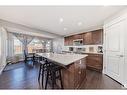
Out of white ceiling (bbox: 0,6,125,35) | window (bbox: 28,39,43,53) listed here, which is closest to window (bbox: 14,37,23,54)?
window (bbox: 28,39,43,53)

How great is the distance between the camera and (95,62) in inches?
162

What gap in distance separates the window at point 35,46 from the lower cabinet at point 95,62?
3.22 metres

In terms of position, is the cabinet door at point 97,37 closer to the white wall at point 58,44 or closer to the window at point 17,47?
the white wall at point 58,44

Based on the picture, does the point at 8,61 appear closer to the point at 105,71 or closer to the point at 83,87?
the point at 83,87

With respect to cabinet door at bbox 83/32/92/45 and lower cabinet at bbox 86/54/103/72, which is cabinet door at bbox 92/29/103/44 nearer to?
cabinet door at bbox 83/32/92/45

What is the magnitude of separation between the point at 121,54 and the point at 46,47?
547cm

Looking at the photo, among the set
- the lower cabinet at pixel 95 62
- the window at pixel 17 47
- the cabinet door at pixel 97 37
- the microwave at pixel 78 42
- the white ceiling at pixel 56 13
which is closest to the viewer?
the white ceiling at pixel 56 13

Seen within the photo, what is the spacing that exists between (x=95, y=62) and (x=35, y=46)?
12.8 feet

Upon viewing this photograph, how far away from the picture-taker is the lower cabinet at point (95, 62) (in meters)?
3.86

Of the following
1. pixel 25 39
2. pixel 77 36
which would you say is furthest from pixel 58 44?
pixel 25 39

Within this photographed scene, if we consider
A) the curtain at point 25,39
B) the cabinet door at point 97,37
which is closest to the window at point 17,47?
the curtain at point 25,39

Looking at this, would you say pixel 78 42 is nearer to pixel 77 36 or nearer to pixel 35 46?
pixel 77 36

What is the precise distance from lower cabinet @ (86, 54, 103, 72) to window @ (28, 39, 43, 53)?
3.22 metres
